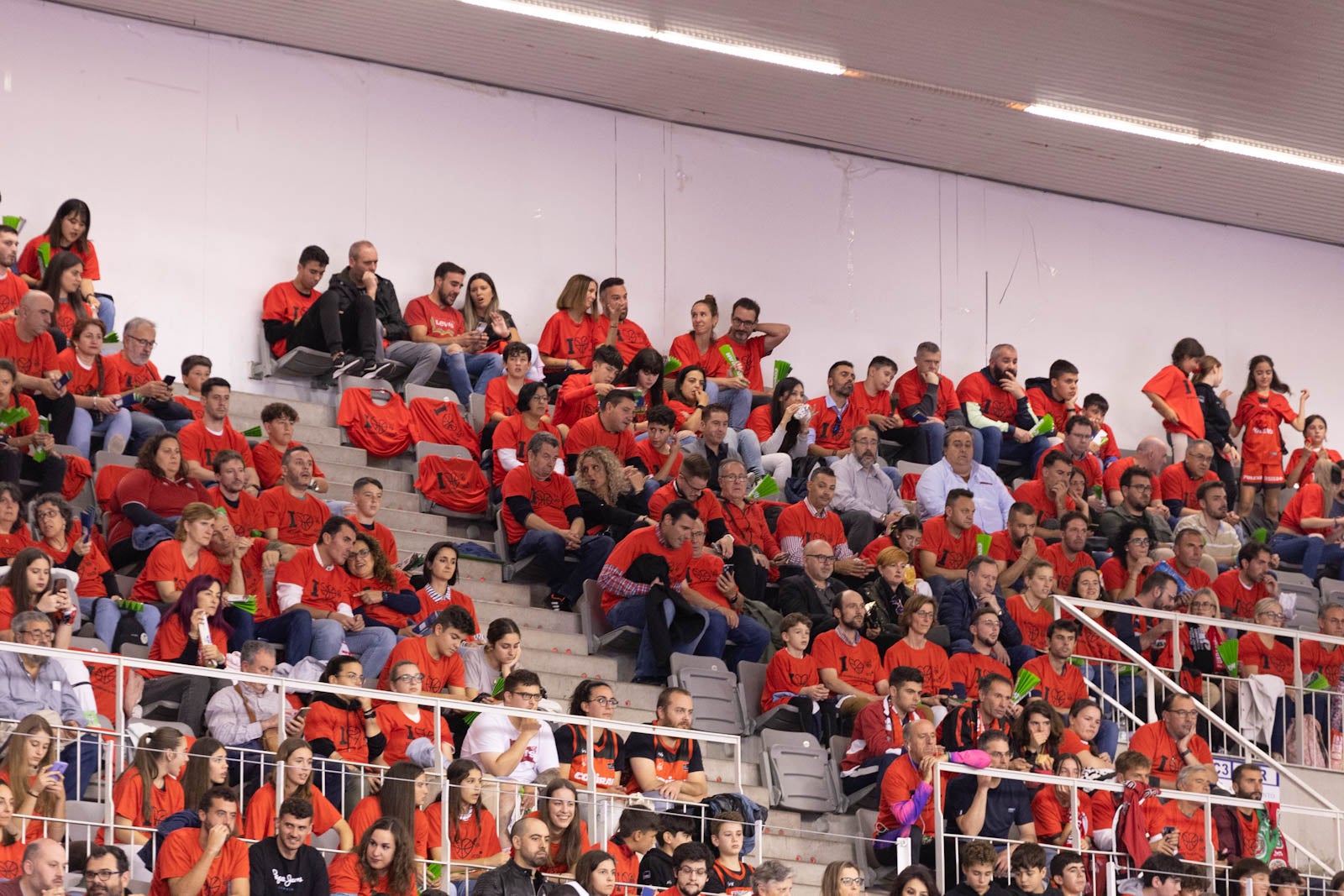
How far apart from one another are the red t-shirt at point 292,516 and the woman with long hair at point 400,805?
105 inches

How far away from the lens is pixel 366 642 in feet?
33.2

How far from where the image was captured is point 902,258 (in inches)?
649

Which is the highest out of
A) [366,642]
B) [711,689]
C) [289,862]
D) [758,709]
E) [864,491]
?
[864,491]

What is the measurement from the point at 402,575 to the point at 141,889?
3.15 metres

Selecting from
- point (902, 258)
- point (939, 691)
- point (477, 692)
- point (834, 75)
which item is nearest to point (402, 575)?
point (477, 692)

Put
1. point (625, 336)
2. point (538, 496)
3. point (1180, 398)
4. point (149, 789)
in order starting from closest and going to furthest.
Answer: point (149, 789), point (538, 496), point (625, 336), point (1180, 398)

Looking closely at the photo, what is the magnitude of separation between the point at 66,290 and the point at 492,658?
12.5 ft

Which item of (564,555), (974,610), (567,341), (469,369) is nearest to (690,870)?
(564,555)

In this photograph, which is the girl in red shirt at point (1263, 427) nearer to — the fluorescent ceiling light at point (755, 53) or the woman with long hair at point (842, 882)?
the fluorescent ceiling light at point (755, 53)

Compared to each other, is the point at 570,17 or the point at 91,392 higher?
the point at 570,17

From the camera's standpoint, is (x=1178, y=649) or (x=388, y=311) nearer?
(x=1178, y=649)

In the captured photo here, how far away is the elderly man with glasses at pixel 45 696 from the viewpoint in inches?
328

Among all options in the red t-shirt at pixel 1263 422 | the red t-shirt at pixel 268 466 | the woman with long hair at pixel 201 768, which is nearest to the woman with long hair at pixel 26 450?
the red t-shirt at pixel 268 466

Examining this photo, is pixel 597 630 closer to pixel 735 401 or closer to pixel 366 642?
pixel 366 642
